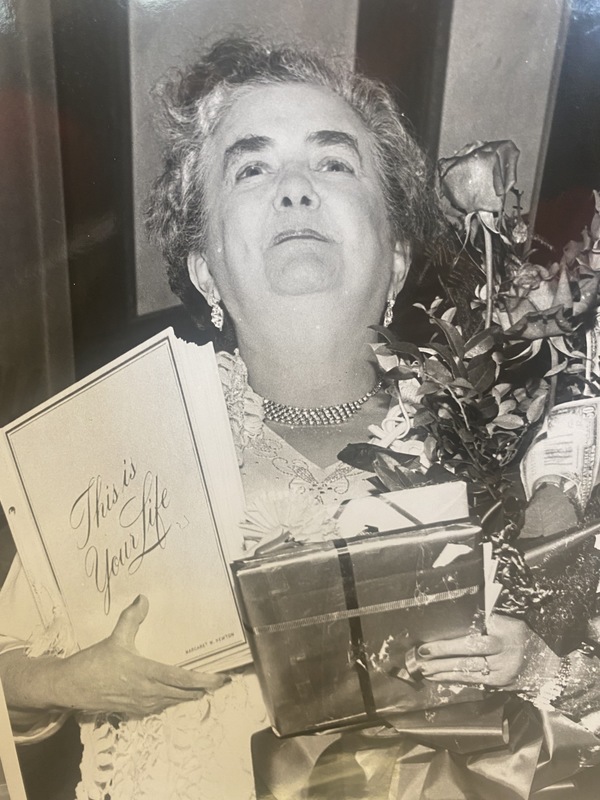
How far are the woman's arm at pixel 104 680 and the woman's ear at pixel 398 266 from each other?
408 millimetres

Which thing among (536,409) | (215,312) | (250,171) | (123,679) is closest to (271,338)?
(215,312)

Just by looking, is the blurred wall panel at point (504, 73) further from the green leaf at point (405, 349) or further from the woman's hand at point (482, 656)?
the woman's hand at point (482, 656)

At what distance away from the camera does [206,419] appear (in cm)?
68

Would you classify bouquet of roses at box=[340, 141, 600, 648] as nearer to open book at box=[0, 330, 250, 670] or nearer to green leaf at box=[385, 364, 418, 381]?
green leaf at box=[385, 364, 418, 381]

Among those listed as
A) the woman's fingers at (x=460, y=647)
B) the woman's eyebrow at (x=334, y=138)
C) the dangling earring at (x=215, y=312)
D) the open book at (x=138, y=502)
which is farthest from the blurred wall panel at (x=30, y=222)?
the woman's fingers at (x=460, y=647)

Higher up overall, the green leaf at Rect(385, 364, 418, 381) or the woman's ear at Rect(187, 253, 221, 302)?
the woman's ear at Rect(187, 253, 221, 302)

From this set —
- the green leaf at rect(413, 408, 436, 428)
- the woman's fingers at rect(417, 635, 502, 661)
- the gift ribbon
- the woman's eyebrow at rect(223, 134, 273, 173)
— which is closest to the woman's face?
the woman's eyebrow at rect(223, 134, 273, 173)

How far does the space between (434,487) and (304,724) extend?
0.28 metres

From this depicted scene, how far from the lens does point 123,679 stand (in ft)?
2.39

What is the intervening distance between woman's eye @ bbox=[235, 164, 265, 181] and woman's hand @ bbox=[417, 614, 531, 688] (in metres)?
0.50

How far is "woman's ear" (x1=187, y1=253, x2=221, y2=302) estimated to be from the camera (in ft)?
2.21

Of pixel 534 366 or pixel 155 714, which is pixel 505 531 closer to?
pixel 534 366

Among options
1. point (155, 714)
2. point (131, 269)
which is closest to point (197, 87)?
point (131, 269)

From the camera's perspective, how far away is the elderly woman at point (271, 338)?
65 centimetres
